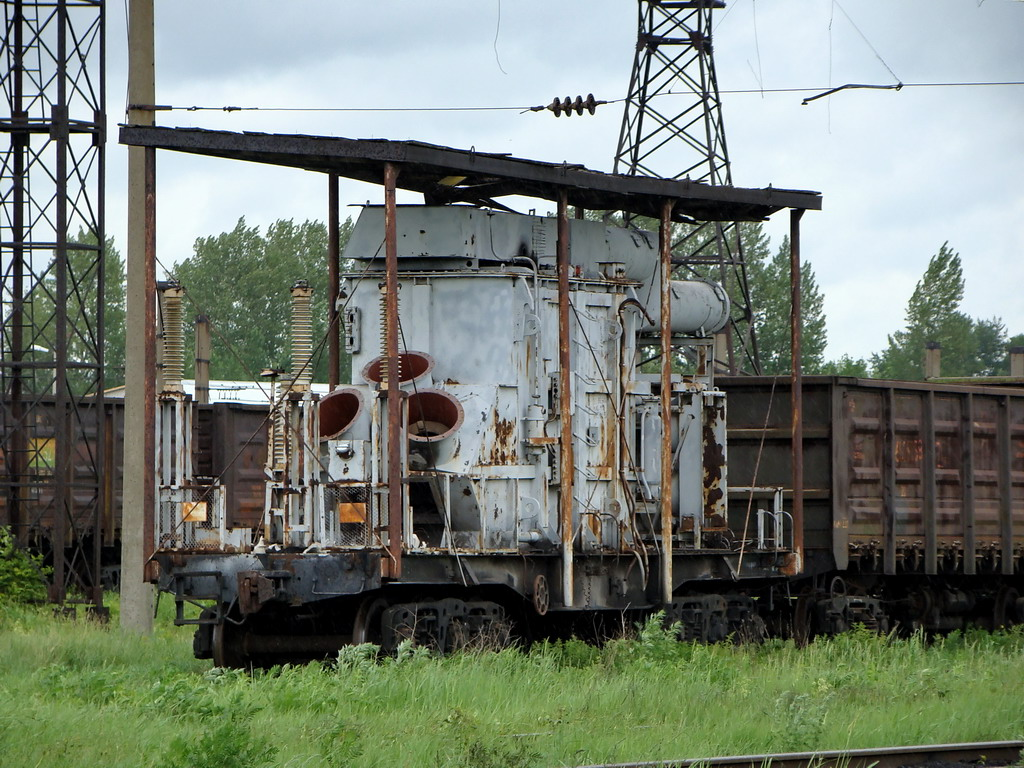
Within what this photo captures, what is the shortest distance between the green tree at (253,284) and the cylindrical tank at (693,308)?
43.5m

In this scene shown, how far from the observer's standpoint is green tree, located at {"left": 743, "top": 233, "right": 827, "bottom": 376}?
6631 centimetres

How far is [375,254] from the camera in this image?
48.4 feet

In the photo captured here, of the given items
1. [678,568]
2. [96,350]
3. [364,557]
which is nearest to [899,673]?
[678,568]

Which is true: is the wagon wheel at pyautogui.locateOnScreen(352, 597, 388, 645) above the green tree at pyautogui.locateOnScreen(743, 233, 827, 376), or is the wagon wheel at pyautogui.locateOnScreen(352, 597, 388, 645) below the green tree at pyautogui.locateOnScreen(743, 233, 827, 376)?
below

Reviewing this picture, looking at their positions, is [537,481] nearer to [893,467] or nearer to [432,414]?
[432,414]

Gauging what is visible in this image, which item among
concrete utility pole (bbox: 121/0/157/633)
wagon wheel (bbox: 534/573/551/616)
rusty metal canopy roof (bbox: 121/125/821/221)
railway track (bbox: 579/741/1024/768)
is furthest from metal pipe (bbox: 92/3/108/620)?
railway track (bbox: 579/741/1024/768)

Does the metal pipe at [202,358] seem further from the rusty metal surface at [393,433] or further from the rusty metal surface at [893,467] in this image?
the rusty metal surface at [393,433]

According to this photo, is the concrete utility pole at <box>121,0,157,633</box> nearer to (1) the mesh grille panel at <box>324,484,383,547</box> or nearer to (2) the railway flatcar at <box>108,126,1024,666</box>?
(2) the railway flatcar at <box>108,126,1024,666</box>

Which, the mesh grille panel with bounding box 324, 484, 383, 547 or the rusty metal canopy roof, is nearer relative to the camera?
the mesh grille panel with bounding box 324, 484, 383, 547

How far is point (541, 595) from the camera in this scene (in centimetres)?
1399

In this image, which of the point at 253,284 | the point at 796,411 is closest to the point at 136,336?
the point at 796,411

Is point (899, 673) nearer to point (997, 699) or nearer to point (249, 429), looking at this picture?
point (997, 699)

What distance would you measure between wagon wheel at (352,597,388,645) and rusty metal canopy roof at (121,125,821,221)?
3.81 metres

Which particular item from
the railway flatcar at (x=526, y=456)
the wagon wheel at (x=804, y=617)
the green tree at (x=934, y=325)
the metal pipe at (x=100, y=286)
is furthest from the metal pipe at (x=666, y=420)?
the green tree at (x=934, y=325)
